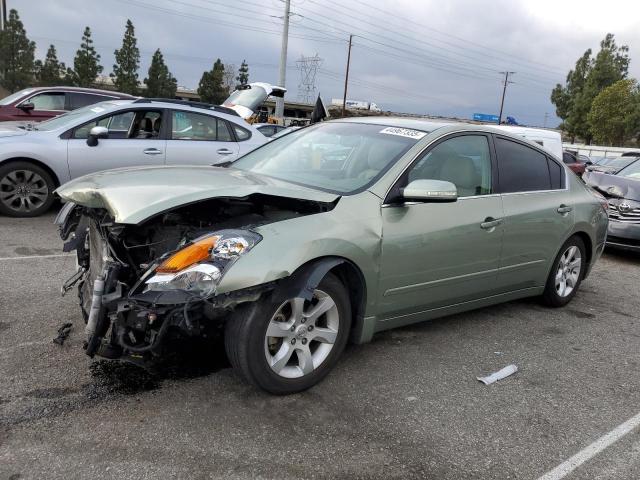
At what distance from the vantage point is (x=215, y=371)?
130 inches

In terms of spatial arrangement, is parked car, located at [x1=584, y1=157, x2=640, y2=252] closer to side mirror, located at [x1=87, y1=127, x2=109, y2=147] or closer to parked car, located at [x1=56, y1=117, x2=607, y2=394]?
parked car, located at [x1=56, y1=117, x2=607, y2=394]

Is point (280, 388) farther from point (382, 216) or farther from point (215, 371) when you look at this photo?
point (382, 216)

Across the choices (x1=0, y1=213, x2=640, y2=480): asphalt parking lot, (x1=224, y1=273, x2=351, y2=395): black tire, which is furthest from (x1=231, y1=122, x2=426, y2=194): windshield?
(x1=0, y1=213, x2=640, y2=480): asphalt parking lot

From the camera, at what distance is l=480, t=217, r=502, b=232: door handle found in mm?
3951

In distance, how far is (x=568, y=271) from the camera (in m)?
5.12

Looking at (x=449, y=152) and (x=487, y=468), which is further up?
(x=449, y=152)

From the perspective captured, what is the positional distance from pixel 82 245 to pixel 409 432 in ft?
7.71

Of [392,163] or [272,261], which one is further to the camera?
[392,163]

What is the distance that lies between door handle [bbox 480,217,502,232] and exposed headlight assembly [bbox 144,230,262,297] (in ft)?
6.18

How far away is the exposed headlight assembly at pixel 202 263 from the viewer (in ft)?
8.80

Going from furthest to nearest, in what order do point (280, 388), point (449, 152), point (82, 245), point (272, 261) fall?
point (449, 152) < point (82, 245) < point (280, 388) < point (272, 261)

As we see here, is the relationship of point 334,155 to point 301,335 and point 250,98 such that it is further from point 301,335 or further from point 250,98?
point 250,98

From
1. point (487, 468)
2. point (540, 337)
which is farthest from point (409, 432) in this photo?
point (540, 337)

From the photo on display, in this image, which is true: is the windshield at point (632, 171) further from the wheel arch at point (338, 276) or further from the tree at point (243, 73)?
the tree at point (243, 73)
